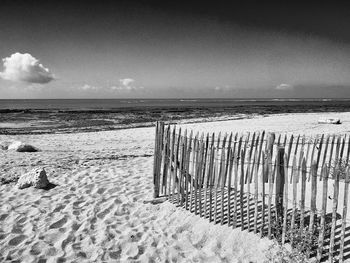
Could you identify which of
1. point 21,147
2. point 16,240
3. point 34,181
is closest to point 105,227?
point 16,240

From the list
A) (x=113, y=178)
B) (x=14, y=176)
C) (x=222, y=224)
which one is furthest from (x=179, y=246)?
(x=14, y=176)

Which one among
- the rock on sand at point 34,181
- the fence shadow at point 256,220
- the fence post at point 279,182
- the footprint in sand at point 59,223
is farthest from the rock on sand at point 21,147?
the fence post at point 279,182

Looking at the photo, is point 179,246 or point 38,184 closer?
point 179,246

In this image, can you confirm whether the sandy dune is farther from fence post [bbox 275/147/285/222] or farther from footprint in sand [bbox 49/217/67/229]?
fence post [bbox 275/147/285/222]

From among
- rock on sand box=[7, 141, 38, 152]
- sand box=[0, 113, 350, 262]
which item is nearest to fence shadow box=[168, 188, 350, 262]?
sand box=[0, 113, 350, 262]

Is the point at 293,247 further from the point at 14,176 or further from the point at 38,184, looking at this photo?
the point at 14,176

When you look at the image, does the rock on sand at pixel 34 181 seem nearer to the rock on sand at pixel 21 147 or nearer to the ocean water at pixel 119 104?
the rock on sand at pixel 21 147

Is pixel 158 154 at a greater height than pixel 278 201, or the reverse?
pixel 158 154

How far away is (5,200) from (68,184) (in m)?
1.54

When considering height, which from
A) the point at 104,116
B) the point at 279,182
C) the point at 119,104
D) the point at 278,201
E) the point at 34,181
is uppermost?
the point at 119,104

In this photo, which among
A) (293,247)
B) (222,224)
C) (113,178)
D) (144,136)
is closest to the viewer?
(293,247)

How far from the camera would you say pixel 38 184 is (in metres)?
7.26

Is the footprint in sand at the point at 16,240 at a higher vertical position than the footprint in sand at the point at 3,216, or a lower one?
lower

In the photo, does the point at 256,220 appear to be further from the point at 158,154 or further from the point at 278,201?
the point at 158,154
